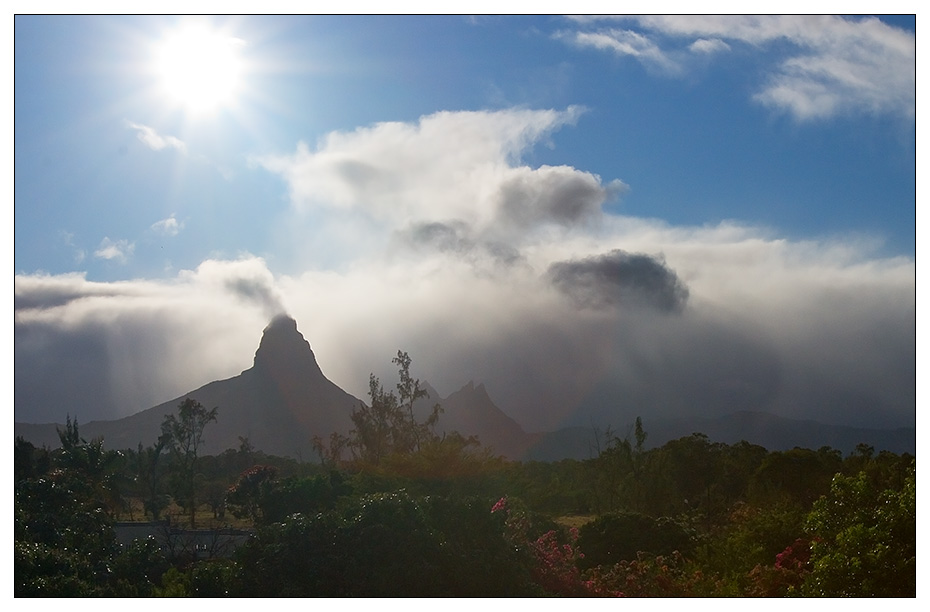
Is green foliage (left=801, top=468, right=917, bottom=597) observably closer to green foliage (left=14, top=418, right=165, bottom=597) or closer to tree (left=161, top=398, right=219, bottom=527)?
green foliage (left=14, top=418, right=165, bottom=597)

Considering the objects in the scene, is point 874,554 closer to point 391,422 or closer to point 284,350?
point 391,422

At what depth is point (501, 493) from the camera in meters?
10.7

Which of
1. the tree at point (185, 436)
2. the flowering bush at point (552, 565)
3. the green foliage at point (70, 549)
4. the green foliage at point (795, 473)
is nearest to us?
the green foliage at point (70, 549)

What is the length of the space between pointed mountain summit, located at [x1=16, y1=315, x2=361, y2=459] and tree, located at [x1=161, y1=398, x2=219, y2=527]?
1.01 m

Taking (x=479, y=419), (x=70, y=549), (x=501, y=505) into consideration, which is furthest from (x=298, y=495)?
(x=479, y=419)

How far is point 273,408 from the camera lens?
2423 cm

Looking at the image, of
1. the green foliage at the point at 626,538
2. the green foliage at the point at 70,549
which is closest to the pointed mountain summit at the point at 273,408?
the green foliage at the point at 70,549

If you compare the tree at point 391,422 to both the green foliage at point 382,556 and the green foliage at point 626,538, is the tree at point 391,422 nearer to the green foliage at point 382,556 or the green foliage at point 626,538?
the green foliage at point 626,538

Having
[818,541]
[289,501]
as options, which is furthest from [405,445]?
[818,541]

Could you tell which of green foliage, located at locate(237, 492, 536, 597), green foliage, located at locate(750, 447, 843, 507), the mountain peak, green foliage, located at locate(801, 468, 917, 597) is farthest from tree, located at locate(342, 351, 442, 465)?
green foliage, located at locate(801, 468, 917, 597)

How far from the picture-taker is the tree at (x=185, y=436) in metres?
17.4

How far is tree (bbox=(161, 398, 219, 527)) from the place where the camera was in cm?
1744

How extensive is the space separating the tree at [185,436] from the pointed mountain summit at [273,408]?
1.01 meters

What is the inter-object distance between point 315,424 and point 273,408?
2.45 metres
